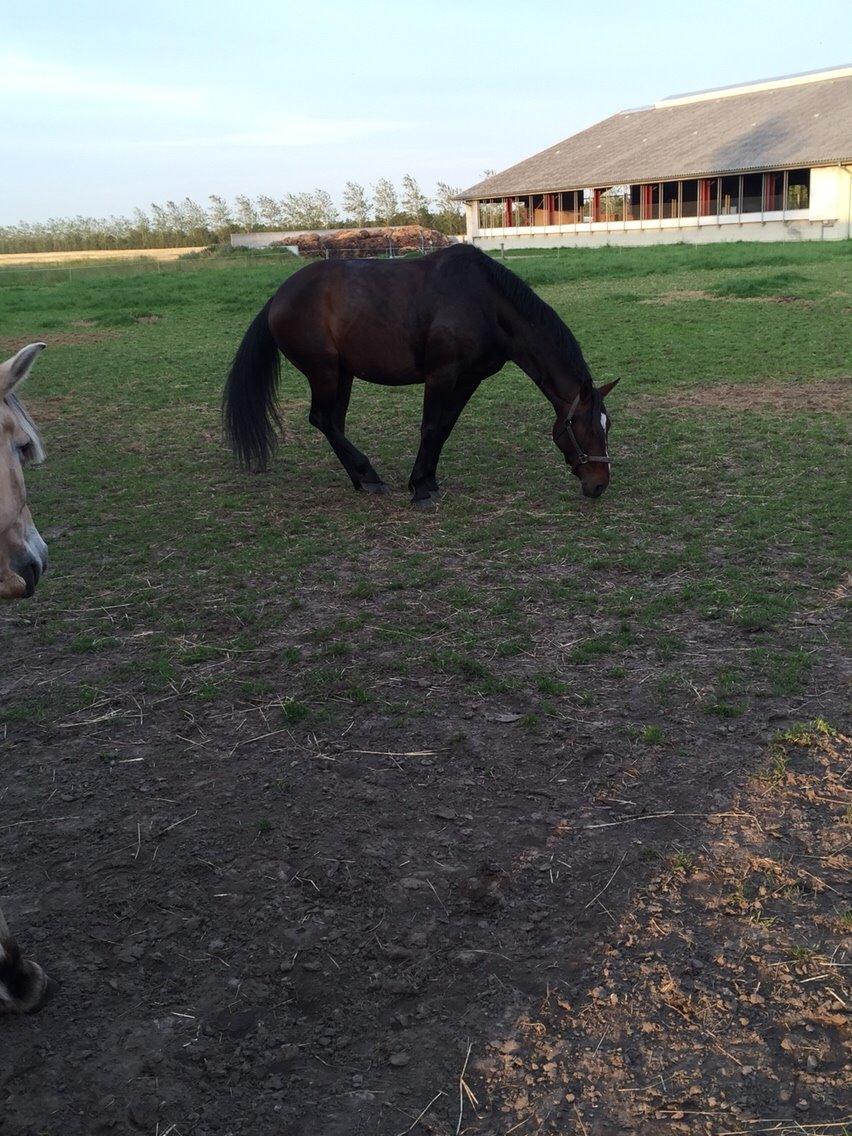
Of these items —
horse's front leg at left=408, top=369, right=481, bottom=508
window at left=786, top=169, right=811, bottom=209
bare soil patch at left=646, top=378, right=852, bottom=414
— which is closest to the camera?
horse's front leg at left=408, top=369, right=481, bottom=508

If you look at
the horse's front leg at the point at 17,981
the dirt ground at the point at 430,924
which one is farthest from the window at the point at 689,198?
the horse's front leg at the point at 17,981

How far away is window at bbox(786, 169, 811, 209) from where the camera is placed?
34.5 meters

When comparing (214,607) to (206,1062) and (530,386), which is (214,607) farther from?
(530,386)

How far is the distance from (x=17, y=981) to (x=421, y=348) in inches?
202

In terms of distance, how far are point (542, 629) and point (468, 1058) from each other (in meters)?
2.58

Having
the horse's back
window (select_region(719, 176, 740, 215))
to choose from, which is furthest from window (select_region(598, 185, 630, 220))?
the horse's back

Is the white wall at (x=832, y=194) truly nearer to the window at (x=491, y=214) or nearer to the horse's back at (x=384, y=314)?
the window at (x=491, y=214)

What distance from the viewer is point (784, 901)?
2678 millimetres

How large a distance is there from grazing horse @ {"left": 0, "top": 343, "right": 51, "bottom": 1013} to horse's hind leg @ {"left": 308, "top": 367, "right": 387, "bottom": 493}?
4.58m

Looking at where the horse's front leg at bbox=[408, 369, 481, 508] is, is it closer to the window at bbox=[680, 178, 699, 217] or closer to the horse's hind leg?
the horse's hind leg

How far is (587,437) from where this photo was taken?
21.1 ft

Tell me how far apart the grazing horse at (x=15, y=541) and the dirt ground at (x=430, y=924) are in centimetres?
8

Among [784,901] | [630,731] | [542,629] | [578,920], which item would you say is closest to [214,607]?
[542,629]

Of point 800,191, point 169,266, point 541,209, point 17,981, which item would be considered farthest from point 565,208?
point 17,981
